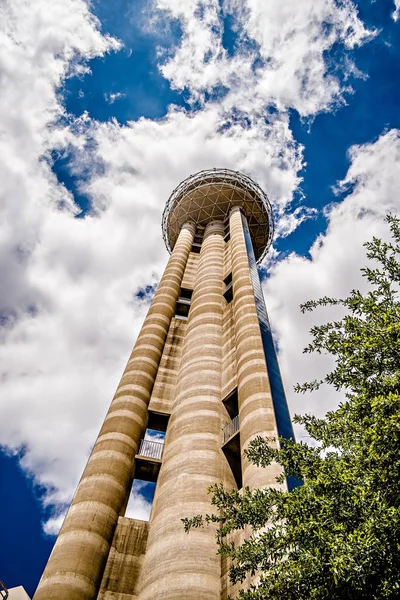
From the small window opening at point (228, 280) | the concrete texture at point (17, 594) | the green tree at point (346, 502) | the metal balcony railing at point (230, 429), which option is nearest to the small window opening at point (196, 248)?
the small window opening at point (228, 280)

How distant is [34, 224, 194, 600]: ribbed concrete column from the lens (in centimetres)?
1345

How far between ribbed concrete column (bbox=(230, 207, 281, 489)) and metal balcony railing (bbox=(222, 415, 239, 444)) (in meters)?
1.36

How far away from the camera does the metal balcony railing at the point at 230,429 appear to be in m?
18.8

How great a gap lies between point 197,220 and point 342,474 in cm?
4270

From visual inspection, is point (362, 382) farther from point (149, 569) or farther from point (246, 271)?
point (246, 271)

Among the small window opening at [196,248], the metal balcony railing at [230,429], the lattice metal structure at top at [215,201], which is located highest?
the lattice metal structure at top at [215,201]

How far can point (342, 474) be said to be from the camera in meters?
6.97

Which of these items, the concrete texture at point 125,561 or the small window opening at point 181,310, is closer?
the concrete texture at point 125,561

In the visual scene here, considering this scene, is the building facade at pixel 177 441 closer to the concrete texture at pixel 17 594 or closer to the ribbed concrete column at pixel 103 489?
the ribbed concrete column at pixel 103 489

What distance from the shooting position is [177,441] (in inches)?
752

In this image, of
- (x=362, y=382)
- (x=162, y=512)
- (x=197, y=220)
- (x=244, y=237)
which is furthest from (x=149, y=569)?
(x=197, y=220)

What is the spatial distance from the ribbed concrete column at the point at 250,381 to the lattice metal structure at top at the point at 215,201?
703 inches

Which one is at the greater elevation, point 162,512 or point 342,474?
point 162,512

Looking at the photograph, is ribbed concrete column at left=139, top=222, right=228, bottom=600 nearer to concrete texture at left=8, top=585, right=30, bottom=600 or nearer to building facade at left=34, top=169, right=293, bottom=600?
building facade at left=34, top=169, right=293, bottom=600
